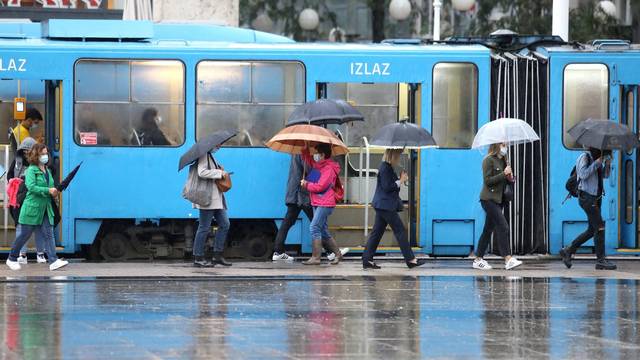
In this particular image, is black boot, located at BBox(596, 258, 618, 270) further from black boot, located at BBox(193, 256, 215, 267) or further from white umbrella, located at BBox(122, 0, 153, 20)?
white umbrella, located at BBox(122, 0, 153, 20)

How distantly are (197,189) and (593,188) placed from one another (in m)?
4.68

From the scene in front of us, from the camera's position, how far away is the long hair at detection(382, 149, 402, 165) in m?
17.7

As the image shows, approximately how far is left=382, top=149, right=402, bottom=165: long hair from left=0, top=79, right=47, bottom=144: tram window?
4276mm

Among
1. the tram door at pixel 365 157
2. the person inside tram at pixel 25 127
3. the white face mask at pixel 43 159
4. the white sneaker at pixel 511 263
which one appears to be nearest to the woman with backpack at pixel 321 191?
the tram door at pixel 365 157

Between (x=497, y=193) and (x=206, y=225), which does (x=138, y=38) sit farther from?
(x=497, y=193)

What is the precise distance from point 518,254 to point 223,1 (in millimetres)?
8676

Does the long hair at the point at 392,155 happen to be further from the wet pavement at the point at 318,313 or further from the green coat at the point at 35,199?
the green coat at the point at 35,199

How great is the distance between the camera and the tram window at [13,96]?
1870 centimetres

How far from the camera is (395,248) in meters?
19.3

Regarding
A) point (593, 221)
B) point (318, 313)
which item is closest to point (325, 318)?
point (318, 313)

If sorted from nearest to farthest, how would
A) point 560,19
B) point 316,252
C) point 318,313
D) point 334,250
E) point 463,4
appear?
point 318,313
point 316,252
point 334,250
point 560,19
point 463,4

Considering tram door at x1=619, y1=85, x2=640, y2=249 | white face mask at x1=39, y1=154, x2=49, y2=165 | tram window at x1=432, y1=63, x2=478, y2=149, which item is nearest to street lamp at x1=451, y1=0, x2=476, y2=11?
tram door at x1=619, y1=85, x2=640, y2=249

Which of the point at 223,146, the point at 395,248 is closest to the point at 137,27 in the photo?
the point at 223,146

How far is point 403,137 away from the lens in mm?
17594
